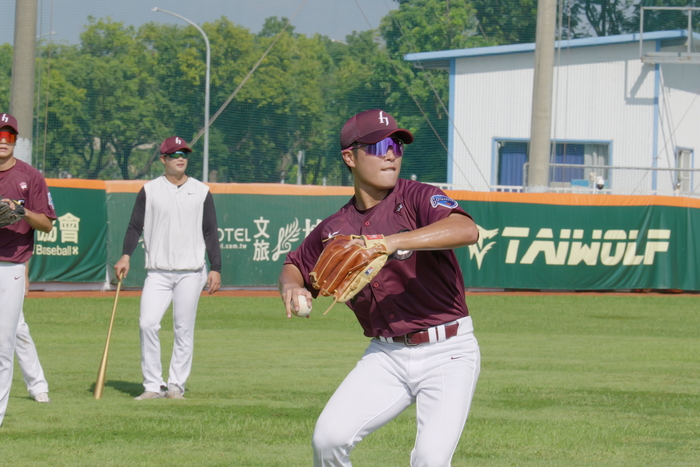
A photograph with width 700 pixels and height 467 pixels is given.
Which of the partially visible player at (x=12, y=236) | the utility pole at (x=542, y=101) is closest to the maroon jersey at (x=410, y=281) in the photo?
the partially visible player at (x=12, y=236)

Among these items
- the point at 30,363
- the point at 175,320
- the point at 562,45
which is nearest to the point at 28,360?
the point at 30,363

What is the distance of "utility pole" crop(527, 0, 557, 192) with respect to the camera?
61.9 feet

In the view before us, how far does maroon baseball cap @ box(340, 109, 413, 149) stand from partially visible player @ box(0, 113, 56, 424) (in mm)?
3158

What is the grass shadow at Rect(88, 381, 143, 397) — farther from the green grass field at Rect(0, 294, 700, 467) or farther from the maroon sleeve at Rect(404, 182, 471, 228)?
the maroon sleeve at Rect(404, 182, 471, 228)

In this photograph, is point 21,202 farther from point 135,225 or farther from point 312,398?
point 312,398

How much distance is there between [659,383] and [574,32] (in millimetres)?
23552

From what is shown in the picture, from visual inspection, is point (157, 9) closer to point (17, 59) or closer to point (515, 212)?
point (17, 59)

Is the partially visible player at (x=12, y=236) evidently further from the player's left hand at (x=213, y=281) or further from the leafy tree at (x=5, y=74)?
the leafy tree at (x=5, y=74)

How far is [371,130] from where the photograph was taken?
3.94 metres

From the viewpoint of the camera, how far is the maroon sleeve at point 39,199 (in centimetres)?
653

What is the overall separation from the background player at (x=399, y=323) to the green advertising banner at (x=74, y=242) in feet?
42.7

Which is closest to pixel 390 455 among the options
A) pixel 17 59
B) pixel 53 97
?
pixel 17 59

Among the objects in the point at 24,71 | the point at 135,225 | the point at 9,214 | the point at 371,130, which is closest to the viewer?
the point at 371,130

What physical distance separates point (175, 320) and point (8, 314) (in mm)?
1583
